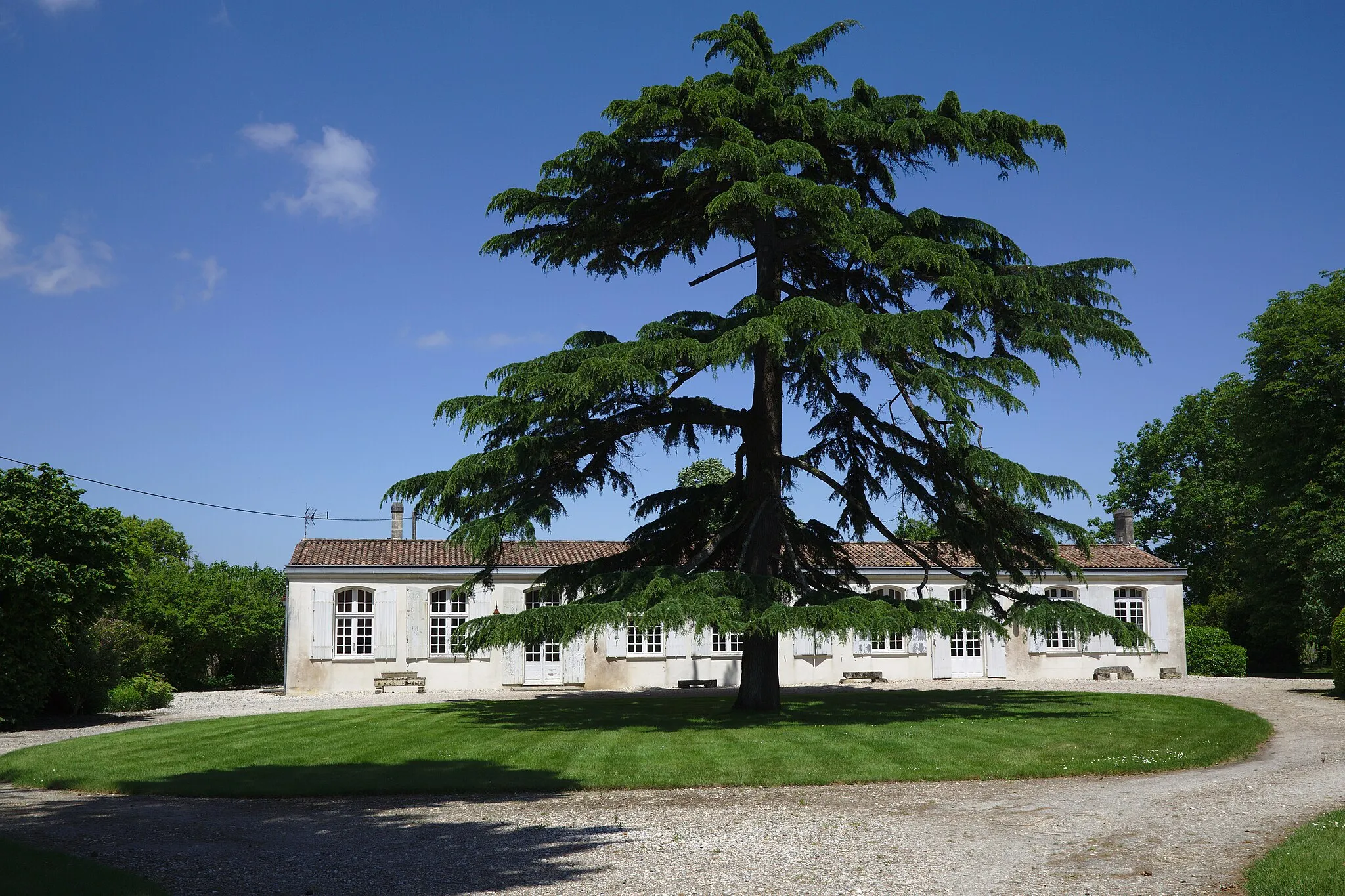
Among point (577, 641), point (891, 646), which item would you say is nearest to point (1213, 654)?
point (891, 646)

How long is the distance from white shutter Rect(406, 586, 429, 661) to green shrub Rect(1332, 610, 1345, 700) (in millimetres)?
19072

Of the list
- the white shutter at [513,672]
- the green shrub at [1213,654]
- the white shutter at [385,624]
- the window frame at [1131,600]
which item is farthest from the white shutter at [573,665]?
the green shrub at [1213,654]

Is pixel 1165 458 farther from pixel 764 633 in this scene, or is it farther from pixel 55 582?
pixel 55 582

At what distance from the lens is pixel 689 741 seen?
1236cm

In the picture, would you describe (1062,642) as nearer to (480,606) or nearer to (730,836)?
(480,606)

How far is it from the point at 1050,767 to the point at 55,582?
14843mm

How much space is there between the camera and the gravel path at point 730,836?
5.94 metres

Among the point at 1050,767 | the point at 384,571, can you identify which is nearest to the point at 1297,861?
the point at 1050,767

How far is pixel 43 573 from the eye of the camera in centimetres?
1634

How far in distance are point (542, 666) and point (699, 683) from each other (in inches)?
154

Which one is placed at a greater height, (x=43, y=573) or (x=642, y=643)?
(x=43, y=573)

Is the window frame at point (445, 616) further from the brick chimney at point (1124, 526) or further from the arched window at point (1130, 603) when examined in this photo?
the brick chimney at point (1124, 526)

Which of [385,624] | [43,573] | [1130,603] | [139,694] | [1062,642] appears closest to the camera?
[43,573]

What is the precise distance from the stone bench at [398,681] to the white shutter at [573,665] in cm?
342
